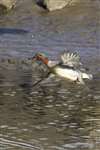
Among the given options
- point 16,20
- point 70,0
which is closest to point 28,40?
point 16,20

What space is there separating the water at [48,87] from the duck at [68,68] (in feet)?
0.44

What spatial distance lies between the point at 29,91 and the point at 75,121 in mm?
2287

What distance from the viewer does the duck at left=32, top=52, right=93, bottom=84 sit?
501 inches

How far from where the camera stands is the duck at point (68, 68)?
41.8 feet

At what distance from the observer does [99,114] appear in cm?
1009

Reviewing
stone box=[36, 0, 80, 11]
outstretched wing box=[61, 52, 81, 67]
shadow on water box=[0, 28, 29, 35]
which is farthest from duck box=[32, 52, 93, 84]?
stone box=[36, 0, 80, 11]

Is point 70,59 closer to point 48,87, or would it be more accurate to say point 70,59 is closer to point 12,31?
point 48,87

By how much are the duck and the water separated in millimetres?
134

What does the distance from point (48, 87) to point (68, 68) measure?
0.93 m

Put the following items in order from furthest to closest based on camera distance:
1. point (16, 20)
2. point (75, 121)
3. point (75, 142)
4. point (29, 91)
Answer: point (16, 20) < point (29, 91) < point (75, 121) < point (75, 142)

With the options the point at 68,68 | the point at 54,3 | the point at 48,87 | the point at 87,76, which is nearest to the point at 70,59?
→ the point at 68,68

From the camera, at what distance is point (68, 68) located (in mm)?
→ 13023

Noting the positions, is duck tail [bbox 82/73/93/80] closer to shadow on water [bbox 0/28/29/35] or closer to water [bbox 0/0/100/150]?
water [bbox 0/0/100/150]

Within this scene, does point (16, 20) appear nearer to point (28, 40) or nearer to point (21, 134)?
point (28, 40)
